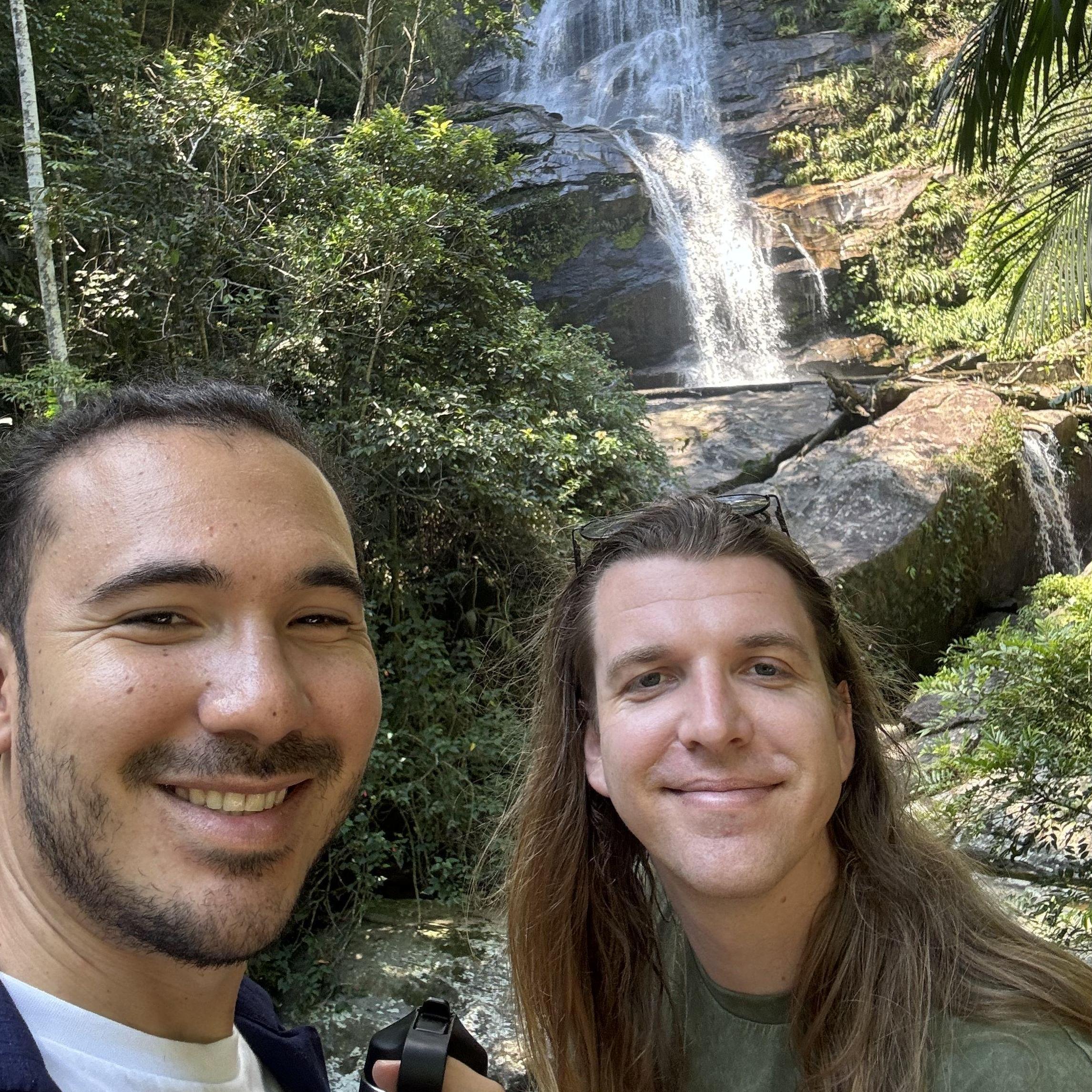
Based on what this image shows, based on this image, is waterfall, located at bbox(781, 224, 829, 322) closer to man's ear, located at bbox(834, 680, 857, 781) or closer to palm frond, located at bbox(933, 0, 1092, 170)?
palm frond, located at bbox(933, 0, 1092, 170)

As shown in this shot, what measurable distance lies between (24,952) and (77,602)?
0.43 metres

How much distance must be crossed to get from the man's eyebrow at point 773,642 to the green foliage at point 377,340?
4299 mm

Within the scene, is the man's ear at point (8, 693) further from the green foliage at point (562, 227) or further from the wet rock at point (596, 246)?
the wet rock at point (596, 246)

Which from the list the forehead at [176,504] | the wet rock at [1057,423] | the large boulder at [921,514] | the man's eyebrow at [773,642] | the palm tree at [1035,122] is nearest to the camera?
the forehead at [176,504]

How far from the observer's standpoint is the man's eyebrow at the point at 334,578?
135 centimetres

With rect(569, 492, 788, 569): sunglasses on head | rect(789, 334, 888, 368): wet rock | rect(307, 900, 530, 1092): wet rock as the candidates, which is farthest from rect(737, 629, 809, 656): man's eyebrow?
rect(789, 334, 888, 368): wet rock

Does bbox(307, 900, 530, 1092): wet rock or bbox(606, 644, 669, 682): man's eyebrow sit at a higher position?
bbox(606, 644, 669, 682): man's eyebrow

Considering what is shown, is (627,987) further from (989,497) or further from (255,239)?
(989,497)

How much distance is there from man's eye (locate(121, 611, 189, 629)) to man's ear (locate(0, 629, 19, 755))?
17 cm

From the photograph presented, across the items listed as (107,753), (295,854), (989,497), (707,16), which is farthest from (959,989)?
(707,16)

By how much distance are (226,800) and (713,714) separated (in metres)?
0.76

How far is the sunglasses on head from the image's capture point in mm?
1946

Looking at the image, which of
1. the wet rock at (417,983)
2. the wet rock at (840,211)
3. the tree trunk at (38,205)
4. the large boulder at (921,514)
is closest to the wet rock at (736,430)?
the large boulder at (921,514)

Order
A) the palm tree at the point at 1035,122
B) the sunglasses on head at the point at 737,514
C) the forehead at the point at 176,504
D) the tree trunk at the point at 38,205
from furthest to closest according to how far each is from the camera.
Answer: the tree trunk at the point at 38,205, the palm tree at the point at 1035,122, the sunglasses on head at the point at 737,514, the forehead at the point at 176,504
